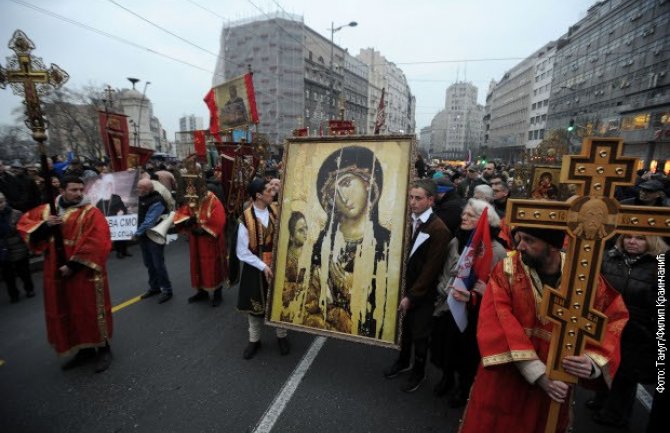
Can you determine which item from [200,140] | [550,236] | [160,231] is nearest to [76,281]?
[160,231]

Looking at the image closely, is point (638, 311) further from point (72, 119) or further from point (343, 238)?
point (72, 119)

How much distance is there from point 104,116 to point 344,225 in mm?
7965

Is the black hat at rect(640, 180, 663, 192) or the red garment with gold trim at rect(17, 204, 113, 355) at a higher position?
the black hat at rect(640, 180, 663, 192)

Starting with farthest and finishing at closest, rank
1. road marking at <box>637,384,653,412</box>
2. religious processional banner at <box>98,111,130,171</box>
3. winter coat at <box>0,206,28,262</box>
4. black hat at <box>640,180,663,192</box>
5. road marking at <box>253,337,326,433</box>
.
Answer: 1. religious processional banner at <box>98,111,130,171</box>
2. winter coat at <box>0,206,28,262</box>
3. black hat at <box>640,180,663,192</box>
4. road marking at <box>637,384,653,412</box>
5. road marking at <box>253,337,326,433</box>

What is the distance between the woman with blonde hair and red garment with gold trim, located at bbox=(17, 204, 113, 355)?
5387 millimetres

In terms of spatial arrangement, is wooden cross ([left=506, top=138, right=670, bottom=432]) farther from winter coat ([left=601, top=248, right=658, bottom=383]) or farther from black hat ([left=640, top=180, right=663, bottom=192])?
black hat ([left=640, top=180, right=663, bottom=192])

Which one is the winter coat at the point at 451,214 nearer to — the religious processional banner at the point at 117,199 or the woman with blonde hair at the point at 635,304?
the woman with blonde hair at the point at 635,304

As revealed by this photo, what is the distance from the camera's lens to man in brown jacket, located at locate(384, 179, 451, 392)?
3090 mm

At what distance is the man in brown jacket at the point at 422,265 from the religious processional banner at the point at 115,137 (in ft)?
27.6

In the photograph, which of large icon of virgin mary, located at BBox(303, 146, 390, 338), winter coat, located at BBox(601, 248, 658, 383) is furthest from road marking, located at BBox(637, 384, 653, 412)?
large icon of virgin mary, located at BBox(303, 146, 390, 338)

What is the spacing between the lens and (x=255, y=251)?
3.96 m

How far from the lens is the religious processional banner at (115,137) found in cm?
809

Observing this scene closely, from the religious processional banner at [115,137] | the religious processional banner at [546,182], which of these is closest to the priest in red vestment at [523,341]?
the religious processional banner at [546,182]

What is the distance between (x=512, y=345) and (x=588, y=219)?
0.84 metres
